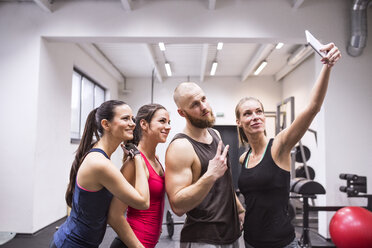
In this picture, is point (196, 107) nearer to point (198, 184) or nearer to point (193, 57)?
point (198, 184)

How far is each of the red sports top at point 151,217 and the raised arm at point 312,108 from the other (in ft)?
2.10

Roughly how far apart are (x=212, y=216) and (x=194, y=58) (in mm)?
6411

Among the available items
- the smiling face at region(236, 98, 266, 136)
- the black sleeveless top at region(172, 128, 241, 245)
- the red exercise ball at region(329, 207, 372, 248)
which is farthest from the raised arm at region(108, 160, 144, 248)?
the red exercise ball at region(329, 207, 372, 248)

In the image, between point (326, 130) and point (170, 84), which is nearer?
point (326, 130)

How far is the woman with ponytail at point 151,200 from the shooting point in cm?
146

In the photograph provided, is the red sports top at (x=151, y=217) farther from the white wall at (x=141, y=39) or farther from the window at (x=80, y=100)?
the window at (x=80, y=100)

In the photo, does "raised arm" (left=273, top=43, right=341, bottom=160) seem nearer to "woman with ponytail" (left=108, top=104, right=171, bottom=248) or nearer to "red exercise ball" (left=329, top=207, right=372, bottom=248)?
"woman with ponytail" (left=108, top=104, right=171, bottom=248)

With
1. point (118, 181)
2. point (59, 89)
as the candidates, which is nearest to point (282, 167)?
point (118, 181)

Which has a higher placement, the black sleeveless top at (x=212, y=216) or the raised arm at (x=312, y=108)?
the raised arm at (x=312, y=108)

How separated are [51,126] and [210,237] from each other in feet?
12.9

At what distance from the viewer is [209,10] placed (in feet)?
13.7

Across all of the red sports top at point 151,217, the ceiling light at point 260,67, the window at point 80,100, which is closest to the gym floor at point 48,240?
the window at point 80,100

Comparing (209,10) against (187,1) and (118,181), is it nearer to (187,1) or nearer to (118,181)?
(187,1)

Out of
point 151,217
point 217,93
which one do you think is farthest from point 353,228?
point 217,93
